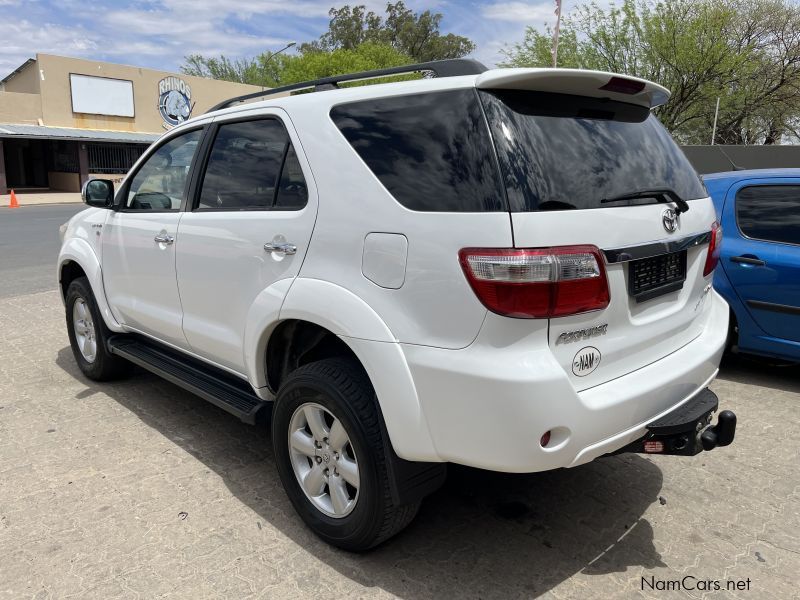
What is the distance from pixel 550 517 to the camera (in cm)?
304

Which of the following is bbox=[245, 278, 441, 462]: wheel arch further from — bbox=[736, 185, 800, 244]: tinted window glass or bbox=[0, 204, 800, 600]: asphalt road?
bbox=[736, 185, 800, 244]: tinted window glass

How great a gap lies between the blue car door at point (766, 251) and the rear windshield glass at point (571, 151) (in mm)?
2247

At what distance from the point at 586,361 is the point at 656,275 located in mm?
571

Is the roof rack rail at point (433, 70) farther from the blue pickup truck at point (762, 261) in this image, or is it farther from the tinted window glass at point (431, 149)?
the blue pickup truck at point (762, 261)

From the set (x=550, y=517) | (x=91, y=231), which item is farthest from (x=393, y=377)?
(x=91, y=231)

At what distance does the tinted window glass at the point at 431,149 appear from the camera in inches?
87.0

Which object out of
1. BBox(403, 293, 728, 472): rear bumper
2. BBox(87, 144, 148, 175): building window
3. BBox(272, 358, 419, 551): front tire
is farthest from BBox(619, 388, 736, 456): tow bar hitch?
BBox(87, 144, 148, 175): building window

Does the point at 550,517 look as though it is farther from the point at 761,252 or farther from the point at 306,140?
the point at 761,252

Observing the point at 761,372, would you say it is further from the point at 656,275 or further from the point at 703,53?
the point at 703,53

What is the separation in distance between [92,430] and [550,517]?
112 inches

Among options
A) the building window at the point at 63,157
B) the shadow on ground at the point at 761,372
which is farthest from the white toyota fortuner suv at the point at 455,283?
the building window at the point at 63,157

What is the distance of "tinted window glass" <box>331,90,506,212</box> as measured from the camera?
2211 millimetres

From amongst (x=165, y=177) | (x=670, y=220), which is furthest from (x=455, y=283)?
(x=165, y=177)

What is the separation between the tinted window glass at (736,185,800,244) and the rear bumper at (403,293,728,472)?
309 centimetres
